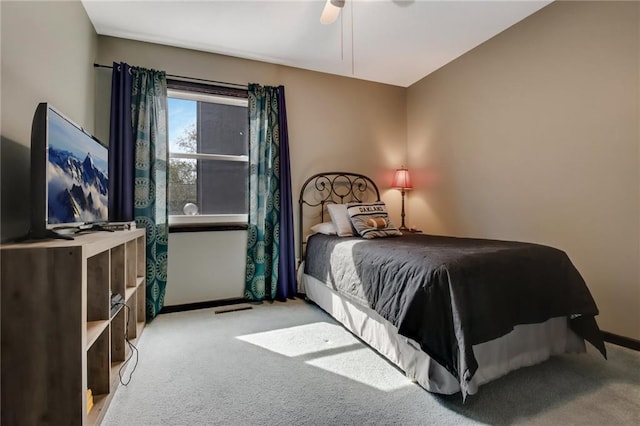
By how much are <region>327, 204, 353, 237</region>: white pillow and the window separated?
37.8 inches

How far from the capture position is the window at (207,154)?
302 cm

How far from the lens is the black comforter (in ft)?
4.80

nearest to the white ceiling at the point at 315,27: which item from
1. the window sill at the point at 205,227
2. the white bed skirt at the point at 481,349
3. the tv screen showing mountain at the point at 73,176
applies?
the tv screen showing mountain at the point at 73,176

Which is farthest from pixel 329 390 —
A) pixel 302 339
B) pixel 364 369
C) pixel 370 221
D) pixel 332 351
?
pixel 370 221

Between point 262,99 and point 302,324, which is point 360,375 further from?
point 262,99

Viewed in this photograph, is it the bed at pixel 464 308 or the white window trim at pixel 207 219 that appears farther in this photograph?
the white window trim at pixel 207 219

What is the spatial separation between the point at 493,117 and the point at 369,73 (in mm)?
1497

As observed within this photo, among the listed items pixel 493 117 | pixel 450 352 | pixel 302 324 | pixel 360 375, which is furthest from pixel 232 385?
pixel 493 117

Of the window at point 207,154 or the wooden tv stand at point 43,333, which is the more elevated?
the window at point 207,154

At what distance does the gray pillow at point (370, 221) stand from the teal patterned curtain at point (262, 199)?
0.84m

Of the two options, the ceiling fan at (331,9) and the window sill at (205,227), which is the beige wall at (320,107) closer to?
the window sill at (205,227)

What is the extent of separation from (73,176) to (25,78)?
0.53 m

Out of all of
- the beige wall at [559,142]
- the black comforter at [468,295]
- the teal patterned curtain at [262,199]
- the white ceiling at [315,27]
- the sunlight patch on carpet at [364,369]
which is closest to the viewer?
the black comforter at [468,295]

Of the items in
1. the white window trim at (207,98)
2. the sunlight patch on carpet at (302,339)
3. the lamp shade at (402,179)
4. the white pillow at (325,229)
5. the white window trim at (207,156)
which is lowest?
the sunlight patch on carpet at (302,339)
